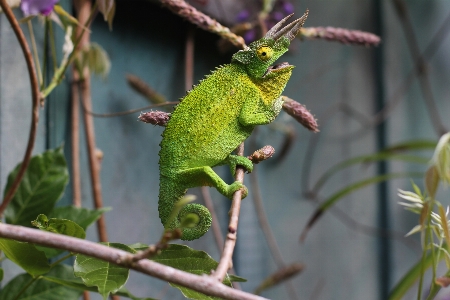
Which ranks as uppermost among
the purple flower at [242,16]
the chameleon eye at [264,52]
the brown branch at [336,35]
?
the purple flower at [242,16]

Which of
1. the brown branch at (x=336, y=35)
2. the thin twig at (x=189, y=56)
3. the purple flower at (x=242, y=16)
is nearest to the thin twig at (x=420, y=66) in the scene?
the purple flower at (x=242, y=16)

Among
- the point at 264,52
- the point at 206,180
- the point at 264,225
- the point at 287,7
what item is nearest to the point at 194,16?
the point at 264,52

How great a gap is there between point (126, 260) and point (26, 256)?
0.20 metres

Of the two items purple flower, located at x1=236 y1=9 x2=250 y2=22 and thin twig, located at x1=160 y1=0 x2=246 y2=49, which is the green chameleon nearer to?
thin twig, located at x1=160 y1=0 x2=246 y2=49

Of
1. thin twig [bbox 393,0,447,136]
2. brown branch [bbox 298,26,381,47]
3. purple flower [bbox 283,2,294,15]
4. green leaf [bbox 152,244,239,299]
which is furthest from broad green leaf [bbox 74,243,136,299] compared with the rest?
thin twig [bbox 393,0,447,136]

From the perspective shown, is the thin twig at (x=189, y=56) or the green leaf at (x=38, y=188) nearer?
the green leaf at (x=38, y=188)

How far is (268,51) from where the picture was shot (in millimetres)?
510

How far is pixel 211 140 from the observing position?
514 millimetres

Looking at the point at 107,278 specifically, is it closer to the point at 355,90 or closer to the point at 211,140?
the point at 211,140

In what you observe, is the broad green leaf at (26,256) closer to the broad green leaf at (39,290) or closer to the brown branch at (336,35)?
the broad green leaf at (39,290)

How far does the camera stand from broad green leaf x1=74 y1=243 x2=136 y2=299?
372mm

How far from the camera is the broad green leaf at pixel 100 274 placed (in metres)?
0.37

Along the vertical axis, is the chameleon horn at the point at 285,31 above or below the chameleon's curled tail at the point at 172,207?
above

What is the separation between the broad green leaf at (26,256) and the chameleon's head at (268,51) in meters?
0.31
